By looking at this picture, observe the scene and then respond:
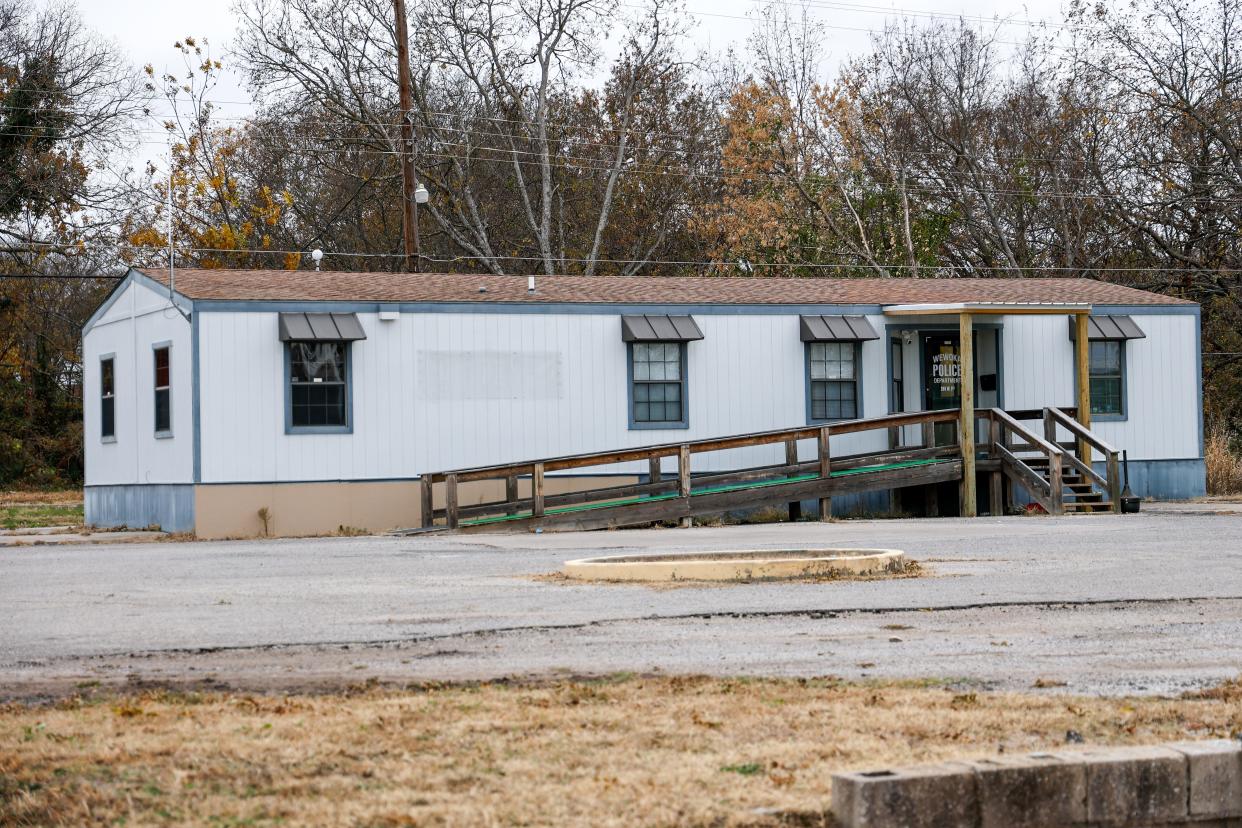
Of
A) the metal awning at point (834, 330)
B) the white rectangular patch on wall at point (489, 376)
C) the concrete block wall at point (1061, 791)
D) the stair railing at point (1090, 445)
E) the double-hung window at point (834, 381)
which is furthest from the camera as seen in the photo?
the double-hung window at point (834, 381)

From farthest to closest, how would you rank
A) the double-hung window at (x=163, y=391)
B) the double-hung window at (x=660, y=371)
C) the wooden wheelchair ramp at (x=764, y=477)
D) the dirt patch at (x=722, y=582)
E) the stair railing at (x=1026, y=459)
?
1. the double-hung window at (x=660, y=371)
2. the double-hung window at (x=163, y=391)
3. the stair railing at (x=1026, y=459)
4. the wooden wheelchair ramp at (x=764, y=477)
5. the dirt patch at (x=722, y=582)

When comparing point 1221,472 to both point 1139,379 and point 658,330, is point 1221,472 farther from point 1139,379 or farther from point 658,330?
point 658,330

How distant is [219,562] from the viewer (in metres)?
16.7

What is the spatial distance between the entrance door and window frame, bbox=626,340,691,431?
427 centimetres

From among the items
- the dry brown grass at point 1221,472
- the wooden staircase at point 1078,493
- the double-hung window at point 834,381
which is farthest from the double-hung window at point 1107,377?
the double-hung window at point 834,381

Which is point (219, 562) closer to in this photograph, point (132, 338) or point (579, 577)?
point (579, 577)

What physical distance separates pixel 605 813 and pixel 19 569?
12530 mm

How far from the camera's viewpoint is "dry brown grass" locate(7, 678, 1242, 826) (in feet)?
17.0

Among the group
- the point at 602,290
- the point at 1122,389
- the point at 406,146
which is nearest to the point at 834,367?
the point at 602,290

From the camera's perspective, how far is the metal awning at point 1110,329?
2705cm

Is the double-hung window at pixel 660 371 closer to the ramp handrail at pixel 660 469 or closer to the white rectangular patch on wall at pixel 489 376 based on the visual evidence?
the ramp handrail at pixel 660 469

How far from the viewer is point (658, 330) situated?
24828mm

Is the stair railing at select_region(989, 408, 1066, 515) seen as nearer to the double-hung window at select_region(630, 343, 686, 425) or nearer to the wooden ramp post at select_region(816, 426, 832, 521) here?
the wooden ramp post at select_region(816, 426, 832, 521)

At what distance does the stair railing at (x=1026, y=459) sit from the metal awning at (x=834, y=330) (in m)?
2.33
